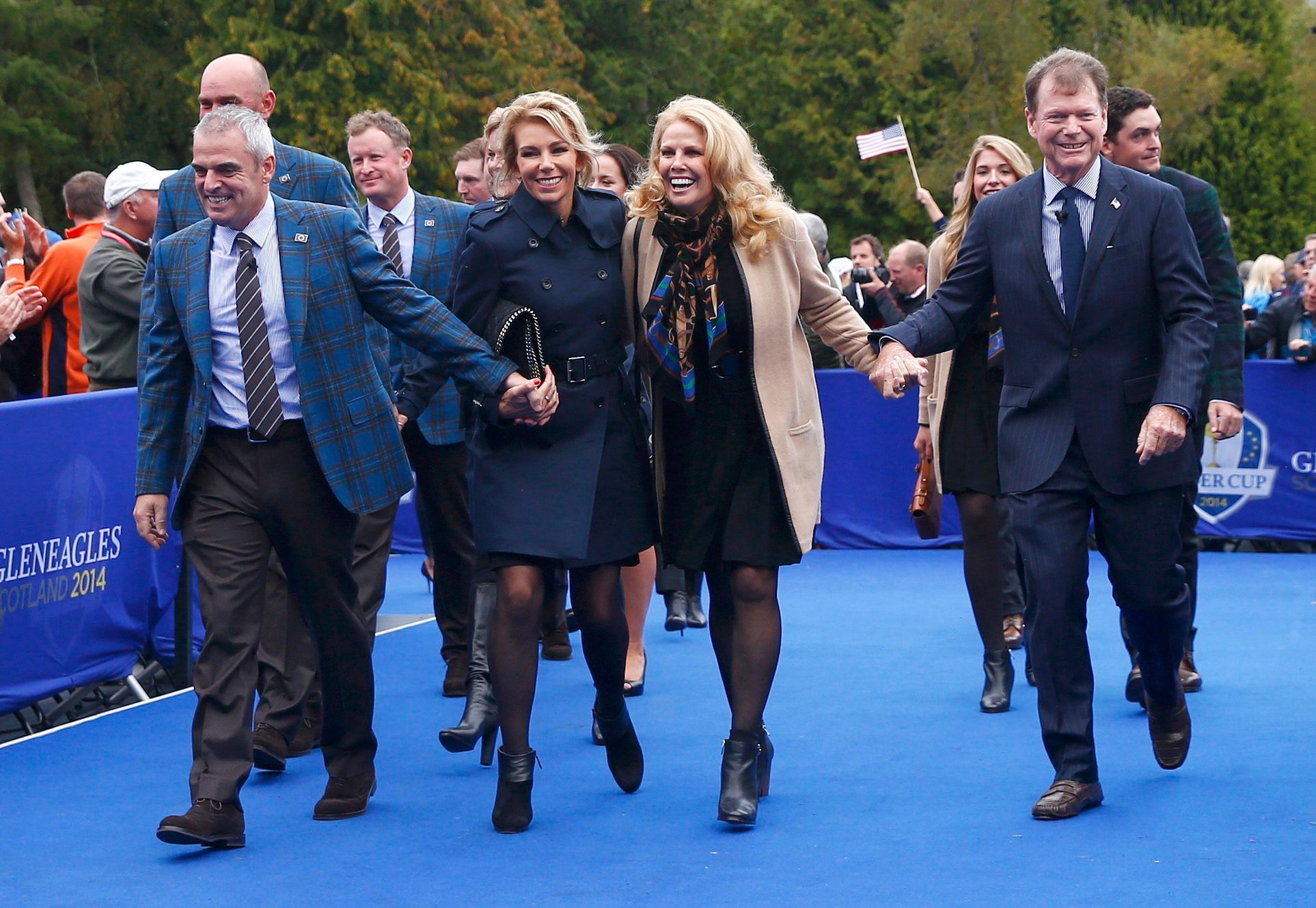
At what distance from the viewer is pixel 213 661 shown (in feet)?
16.5

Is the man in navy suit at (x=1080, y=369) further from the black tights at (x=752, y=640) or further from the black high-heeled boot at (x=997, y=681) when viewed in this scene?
the black high-heeled boot at (x=997, y=681)

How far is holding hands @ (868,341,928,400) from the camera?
16.8 ft

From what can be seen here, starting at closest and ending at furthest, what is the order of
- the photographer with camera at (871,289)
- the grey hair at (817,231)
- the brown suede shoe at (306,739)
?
the brown suede shoe at (306,739), the photographer with camera at (871,289), the grey hair at (817,231)

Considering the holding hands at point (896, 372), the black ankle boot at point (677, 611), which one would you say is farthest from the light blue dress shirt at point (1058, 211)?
the black ankle boot at point (677, 611)

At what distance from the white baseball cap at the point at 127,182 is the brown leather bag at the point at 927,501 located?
12.0ft

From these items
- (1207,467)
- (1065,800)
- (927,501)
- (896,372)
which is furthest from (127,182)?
(1207,467)

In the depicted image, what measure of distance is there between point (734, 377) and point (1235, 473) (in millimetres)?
7357

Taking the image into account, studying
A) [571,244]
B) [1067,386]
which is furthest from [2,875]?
[1067,386]

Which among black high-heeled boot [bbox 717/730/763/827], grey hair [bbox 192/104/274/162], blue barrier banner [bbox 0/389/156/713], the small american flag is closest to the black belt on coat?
grey hair [bbox 192/104/274/162]

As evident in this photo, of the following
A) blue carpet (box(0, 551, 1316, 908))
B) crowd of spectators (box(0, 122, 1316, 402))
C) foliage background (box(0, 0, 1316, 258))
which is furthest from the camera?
foliage background (box(0, 0, 1316, 258))

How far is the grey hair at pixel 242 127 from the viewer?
5.03m

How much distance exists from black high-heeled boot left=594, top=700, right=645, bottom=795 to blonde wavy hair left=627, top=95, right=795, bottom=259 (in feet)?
5.05

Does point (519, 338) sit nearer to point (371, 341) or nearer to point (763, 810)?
point (371, 341)

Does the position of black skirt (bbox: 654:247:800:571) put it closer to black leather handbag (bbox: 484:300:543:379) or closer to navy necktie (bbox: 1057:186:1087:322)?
black leather handbag (bbox: 484:300:543:379)
